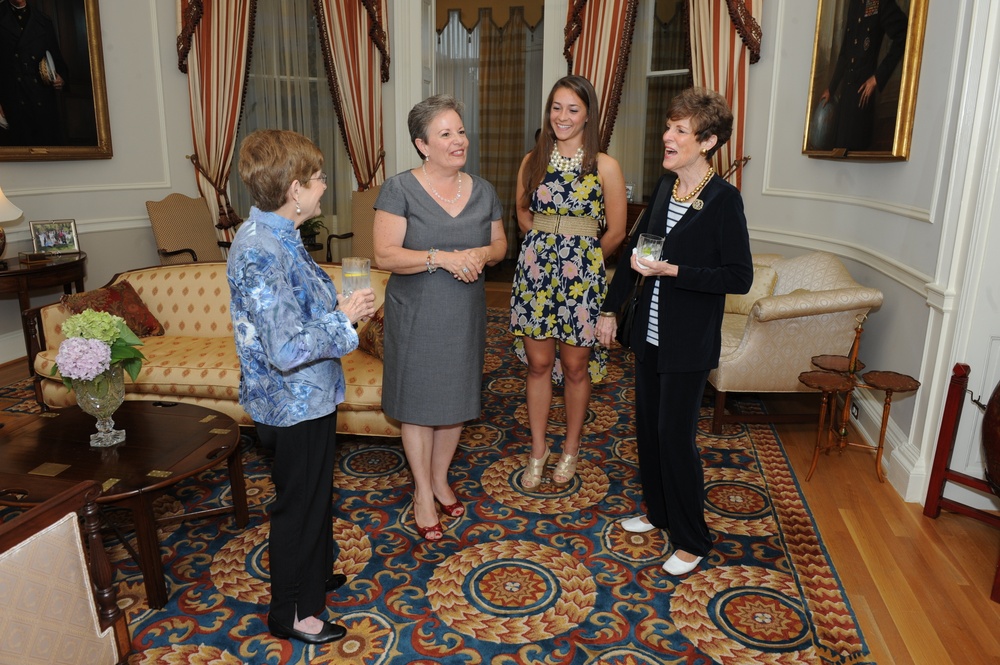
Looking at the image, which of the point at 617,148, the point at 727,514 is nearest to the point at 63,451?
the point at 727,514

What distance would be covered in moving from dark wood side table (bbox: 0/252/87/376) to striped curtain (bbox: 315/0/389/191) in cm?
259

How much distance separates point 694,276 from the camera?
2.29 meters

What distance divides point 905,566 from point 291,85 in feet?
21.7

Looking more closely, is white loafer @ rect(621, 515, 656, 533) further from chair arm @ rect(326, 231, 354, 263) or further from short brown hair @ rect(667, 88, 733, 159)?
chair arm @ rect(326, 231, 354, 263)

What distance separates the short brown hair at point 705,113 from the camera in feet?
7.42

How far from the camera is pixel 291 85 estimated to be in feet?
23.5

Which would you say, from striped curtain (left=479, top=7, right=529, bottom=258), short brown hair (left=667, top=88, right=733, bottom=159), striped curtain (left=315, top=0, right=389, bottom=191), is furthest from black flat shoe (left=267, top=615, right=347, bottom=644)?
striped curtain (left=479, top=7, right=529, bottom=258)

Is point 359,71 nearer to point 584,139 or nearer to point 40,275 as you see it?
point 40,275

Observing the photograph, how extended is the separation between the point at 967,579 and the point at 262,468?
3.03 metres

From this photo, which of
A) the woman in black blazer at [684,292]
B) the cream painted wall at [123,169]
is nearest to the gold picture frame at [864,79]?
the woman in black blazer at [684,292]

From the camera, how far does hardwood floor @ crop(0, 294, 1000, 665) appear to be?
2.31 m

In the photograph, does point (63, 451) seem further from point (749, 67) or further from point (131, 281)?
point (749, 67)

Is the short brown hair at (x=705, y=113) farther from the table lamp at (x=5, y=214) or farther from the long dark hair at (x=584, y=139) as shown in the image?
the table lamp at (x=5, y=214)

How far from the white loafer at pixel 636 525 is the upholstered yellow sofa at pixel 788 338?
121 centimetres
